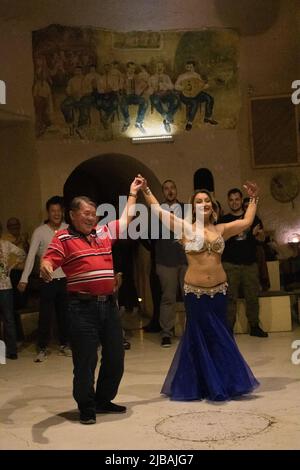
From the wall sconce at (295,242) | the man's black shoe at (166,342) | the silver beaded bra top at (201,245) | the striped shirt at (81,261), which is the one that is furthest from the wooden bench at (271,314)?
the striped shirt at (81,261)

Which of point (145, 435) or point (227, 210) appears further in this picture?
point (227, 210)

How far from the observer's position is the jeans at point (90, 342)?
17.0 ft

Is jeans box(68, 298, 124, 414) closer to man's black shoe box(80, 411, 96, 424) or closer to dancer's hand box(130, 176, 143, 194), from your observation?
man's black shoe box(80, 411, 96, 424)

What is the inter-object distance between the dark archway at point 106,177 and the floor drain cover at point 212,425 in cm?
616

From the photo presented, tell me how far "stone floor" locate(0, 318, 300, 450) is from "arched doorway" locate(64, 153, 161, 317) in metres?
3.73

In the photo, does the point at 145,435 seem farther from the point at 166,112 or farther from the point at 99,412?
the point at 166,112

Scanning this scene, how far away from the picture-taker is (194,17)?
10875 millimetres

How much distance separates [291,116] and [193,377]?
6161 mm

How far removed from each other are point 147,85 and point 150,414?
664cm

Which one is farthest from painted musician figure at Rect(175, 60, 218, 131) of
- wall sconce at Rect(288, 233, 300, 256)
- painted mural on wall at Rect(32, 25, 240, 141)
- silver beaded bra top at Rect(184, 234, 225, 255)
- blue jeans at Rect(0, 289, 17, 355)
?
silver beaded bra top at Rect(184, 234, 225, 255)

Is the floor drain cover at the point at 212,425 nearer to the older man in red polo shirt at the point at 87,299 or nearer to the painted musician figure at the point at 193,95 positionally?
the older man in red polo shirt at the point at 87,299

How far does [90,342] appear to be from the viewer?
5184 mm

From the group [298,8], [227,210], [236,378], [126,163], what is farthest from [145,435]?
[298,8]

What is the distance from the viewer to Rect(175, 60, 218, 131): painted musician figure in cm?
1092
